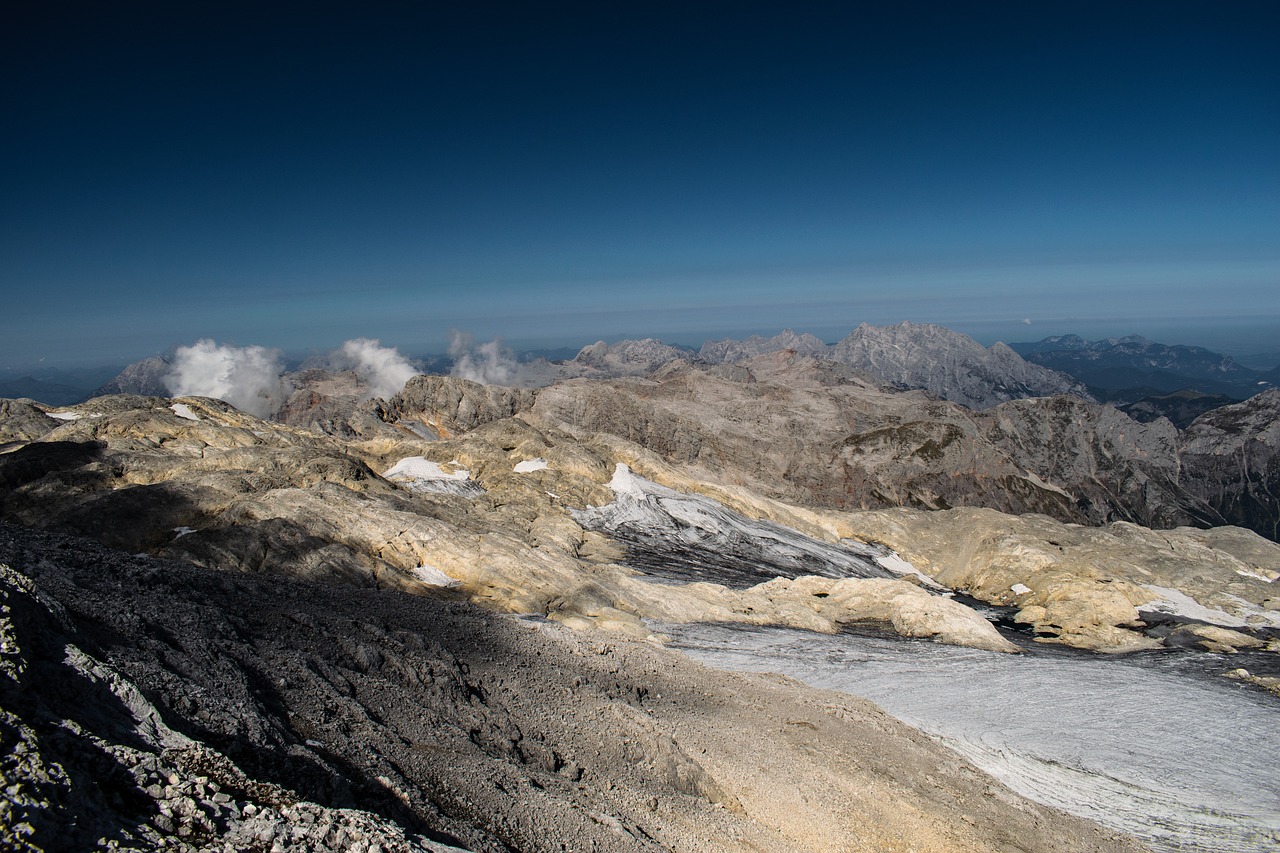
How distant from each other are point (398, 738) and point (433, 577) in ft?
124

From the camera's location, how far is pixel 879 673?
45344 mm

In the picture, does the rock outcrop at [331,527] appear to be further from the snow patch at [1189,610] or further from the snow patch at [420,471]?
the snow patch at [1189,610]

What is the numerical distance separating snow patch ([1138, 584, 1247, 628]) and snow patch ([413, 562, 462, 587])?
272 ft

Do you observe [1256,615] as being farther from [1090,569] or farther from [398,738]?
[398,738]

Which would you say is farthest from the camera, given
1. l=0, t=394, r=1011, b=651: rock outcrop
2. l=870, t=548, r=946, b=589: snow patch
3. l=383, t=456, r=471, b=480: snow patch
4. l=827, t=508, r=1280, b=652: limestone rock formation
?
l=870, t=548, r=946, b=589: snow patch

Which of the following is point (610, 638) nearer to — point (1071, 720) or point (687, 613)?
point (687, 613)

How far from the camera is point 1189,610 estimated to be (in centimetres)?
7912

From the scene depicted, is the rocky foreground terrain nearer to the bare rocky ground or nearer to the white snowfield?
the bare rocky ground

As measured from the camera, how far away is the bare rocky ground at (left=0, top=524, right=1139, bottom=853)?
11094 mm

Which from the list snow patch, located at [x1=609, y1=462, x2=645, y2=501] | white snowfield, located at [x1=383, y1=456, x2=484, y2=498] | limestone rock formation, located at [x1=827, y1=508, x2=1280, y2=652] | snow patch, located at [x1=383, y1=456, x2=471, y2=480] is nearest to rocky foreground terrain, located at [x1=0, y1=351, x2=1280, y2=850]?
limestone rock formation, located at [x1=827, y1=508, x2=1280, y2=652]

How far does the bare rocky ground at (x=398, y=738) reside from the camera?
11094mm

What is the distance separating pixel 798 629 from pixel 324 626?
Answer: 43.1 meters

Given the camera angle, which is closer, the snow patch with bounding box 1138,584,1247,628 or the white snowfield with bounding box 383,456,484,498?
the snow patch with bounding box 1138,584,1247,628

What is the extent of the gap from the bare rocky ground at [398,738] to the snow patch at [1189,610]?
6773cm
